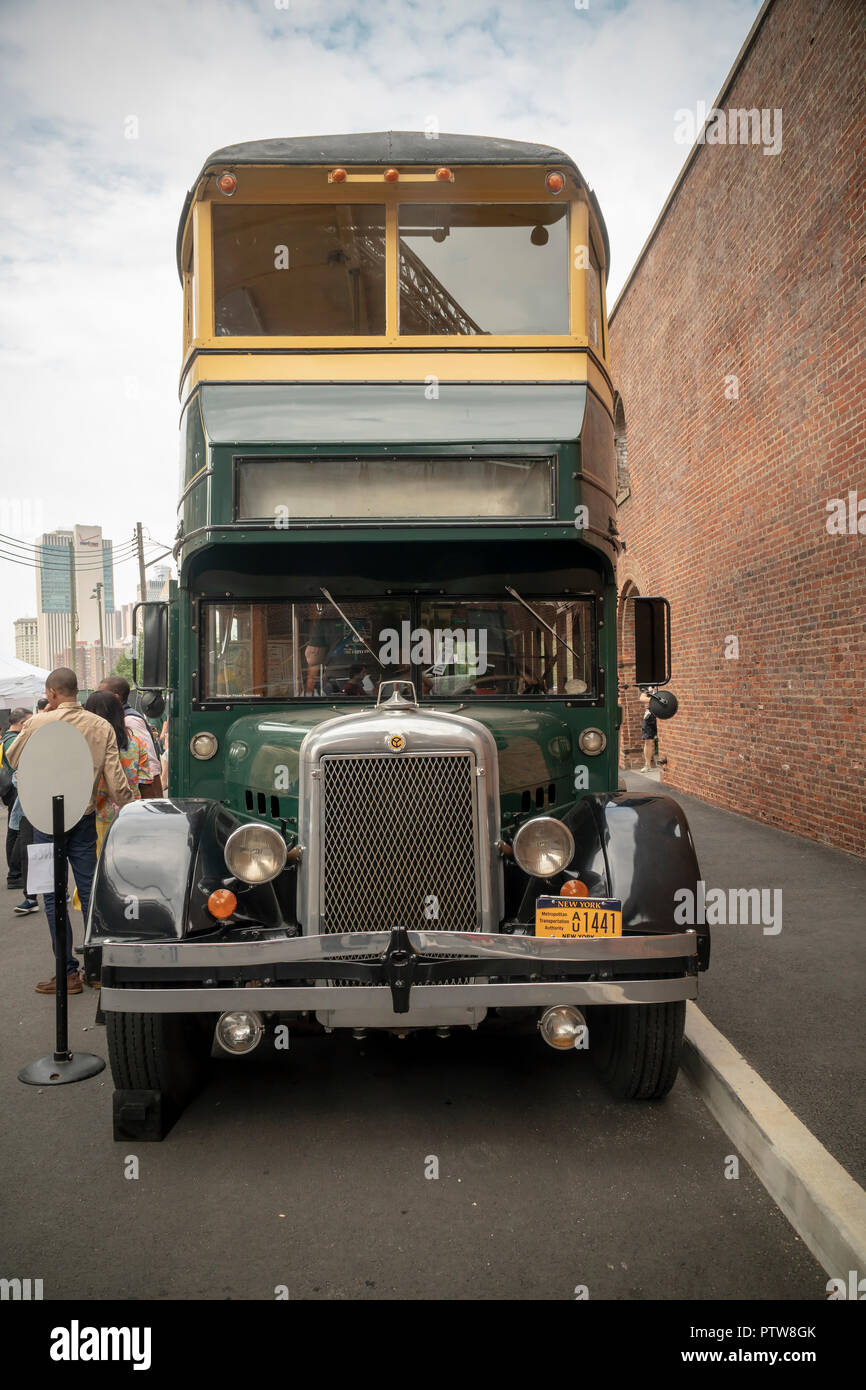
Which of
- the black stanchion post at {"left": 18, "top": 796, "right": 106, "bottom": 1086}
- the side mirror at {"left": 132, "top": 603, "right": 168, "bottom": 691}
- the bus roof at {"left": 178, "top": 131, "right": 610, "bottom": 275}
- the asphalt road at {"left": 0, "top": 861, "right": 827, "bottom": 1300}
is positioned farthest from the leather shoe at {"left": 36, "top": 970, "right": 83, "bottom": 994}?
the bus roof at {"left": 178, "top": 131, "right": 610, "bottom": 275}

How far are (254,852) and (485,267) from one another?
10.2 ft

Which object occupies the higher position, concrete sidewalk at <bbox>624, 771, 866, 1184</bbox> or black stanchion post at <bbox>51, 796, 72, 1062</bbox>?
black stanchion post at <bbox>51, 796, 72, 1062</bbox>

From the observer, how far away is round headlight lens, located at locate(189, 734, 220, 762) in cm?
466

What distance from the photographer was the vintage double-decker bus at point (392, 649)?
10.9ft

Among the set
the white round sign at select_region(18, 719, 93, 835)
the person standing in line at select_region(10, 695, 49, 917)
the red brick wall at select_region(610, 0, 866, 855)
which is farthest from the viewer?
the red brick wall at select_region(610, 0, 866, 855)

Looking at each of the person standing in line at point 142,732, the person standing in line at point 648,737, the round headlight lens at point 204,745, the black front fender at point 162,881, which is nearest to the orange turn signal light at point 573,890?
the black front fender at point 162,881

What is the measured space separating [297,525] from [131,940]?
1912 millimetres

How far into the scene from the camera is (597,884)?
3.49 metres

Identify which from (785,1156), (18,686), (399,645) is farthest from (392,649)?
(18,686)

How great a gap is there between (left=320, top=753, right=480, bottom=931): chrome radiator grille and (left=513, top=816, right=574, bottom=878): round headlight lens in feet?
0.62

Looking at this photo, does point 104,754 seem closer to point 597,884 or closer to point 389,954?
point 389,954

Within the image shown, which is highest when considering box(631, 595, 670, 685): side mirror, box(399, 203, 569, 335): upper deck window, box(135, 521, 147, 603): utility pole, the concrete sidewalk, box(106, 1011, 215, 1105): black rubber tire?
box(135, 521, 147, 603): utility pole

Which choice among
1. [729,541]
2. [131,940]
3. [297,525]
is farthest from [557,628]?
[729,541]

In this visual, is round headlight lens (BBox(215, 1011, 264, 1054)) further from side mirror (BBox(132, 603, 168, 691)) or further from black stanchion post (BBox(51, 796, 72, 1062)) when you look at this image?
side mirror (BBox(132, 603, 168, 691))
